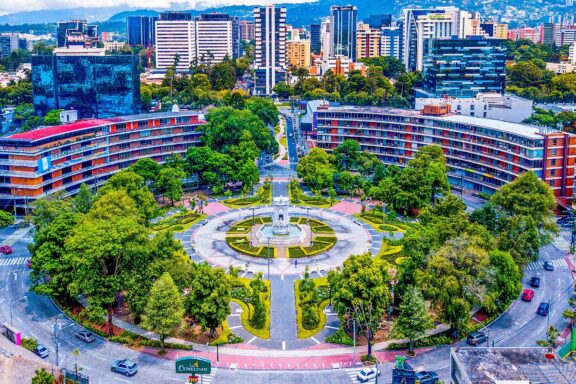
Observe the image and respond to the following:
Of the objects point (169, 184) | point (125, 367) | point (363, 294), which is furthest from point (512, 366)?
point (169, 184)

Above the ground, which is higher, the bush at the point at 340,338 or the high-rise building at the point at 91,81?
the high-rise building at the point at 91,81

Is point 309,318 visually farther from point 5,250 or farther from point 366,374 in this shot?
point 5,250

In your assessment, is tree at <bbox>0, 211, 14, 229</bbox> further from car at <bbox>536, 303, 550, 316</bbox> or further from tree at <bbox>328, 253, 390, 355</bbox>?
car at <bbox>536, 303, 550, 316</bbox>

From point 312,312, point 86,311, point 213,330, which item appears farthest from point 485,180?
point 86,311

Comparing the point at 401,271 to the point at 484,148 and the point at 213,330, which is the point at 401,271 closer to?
the point at 213,330

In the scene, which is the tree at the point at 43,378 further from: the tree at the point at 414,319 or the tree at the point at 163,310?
the tree at the point at 414,319

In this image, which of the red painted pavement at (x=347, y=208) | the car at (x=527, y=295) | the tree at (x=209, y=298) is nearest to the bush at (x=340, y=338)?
the tree at (x=209, y=298)

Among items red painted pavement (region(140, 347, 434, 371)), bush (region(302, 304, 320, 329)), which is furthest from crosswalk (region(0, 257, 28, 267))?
bush (region(302, 304, 320, 329))

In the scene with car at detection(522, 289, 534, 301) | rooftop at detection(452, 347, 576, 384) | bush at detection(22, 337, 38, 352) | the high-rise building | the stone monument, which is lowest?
bush at detection(22, 337, 38, 352)
